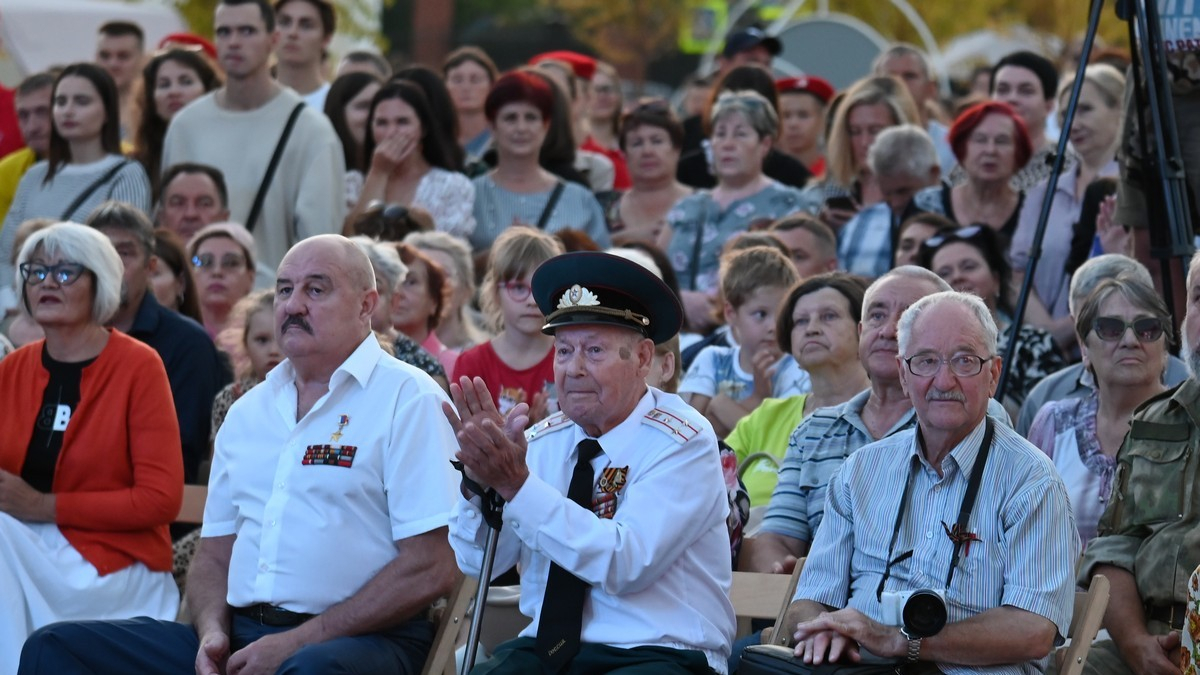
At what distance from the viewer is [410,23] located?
141 ft

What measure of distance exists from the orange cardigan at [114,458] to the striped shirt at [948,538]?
246 cm

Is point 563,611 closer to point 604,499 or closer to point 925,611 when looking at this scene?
point 604,499

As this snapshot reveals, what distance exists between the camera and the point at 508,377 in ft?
24.9

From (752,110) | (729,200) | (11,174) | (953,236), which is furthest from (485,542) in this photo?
(11,174)

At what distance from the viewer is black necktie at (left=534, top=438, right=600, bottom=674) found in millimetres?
4992

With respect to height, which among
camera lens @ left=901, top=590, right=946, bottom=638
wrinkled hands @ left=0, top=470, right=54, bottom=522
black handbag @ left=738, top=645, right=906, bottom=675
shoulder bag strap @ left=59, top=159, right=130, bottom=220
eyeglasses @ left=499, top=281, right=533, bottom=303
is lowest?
wrinkled hands @ left=0, top=470, right=54, bottom=522

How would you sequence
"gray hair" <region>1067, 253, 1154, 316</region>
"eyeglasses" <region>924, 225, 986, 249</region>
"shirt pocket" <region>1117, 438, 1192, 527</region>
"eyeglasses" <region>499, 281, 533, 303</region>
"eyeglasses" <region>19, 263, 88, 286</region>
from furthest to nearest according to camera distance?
"eyeglasses" <region>924, 225, 986, 249</region>, "eyeglasses" <region>499, 281, 533, 303</region>, "gray hair" <region>1067, 253, 1154, 316</region>, "eyeglasses" <region>19, 263, 88, 286</region>, "shirt pocket" <region>1117, 438, 1192, 527</region>

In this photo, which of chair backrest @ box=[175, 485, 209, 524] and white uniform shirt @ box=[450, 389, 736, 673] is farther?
chair backrest @ box=[175, 485, 209, 524]

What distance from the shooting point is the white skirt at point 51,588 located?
6.17 metres

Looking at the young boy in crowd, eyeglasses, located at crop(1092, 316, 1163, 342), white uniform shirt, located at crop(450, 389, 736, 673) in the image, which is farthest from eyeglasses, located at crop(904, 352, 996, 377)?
the young boy in crowd

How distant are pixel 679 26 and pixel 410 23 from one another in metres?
8.00

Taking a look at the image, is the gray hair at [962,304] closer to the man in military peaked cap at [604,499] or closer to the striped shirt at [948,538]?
the striped shirt at [948,538]

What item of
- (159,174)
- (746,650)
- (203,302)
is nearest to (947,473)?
(746,650)

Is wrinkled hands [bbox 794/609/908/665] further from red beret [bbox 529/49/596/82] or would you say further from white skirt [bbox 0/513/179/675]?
red beret [bbox 529/49/596/82]
